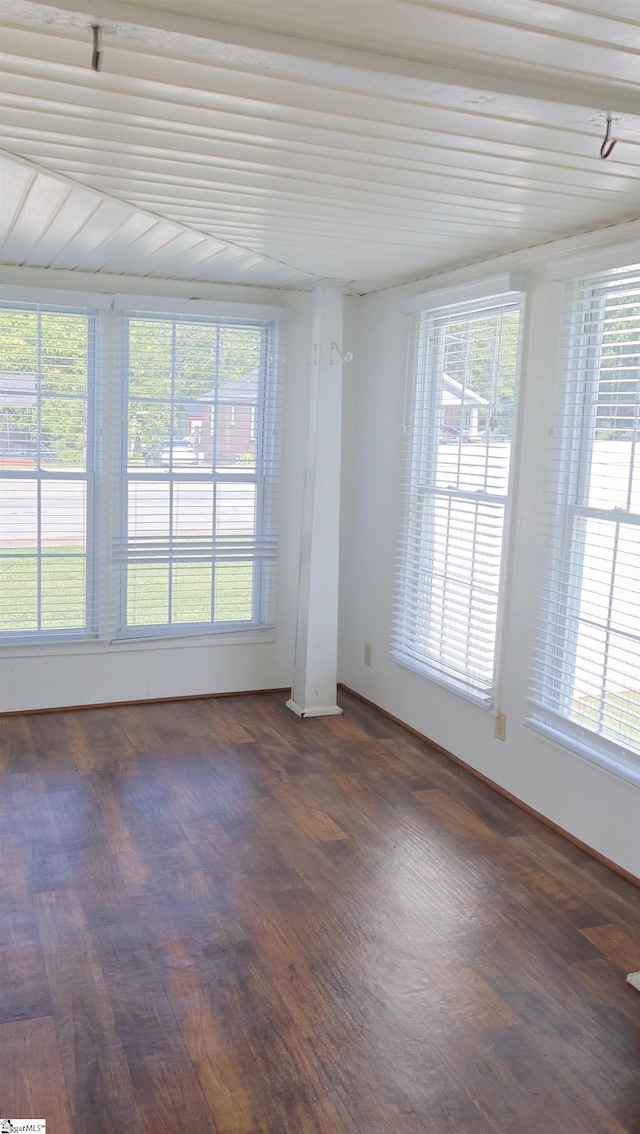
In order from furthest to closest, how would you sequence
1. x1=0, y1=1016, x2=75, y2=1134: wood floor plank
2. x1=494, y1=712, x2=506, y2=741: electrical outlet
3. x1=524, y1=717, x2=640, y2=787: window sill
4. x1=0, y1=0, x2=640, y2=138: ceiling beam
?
1. x1=494, y1=712, x2=506, y2=741: electrical outlet
2. x1=524, y1=717, x2=640, y2=787: window sill
3. x1=0, y1=1016, x2=75, y2=1134: wood floor plank
4. x1=0, y1=0, x2=640, y2=138: ceiling beam

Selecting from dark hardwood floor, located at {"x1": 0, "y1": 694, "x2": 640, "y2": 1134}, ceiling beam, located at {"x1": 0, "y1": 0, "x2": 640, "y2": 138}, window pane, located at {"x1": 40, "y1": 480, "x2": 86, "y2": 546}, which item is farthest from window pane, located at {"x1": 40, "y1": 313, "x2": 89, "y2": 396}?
ceiling beam, located at {"x1": 0, "y1": 0, "x2": 640, "y2": 138}

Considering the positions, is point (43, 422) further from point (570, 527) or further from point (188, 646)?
point (570, 527)

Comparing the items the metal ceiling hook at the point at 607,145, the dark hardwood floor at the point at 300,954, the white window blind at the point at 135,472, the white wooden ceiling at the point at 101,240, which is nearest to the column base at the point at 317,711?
the white window blind at the point at 135,472

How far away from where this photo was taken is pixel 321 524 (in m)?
5.16

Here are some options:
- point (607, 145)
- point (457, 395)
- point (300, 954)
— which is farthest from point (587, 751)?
point (607, 145)

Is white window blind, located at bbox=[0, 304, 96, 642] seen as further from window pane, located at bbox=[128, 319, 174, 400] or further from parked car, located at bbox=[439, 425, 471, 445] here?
parked car, located at bbox=[439, 425, 471, 445]

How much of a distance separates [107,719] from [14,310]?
225 cm

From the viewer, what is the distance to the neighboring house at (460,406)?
4426 millimetres

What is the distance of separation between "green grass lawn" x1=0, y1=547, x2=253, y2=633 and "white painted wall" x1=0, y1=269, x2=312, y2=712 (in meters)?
0.14

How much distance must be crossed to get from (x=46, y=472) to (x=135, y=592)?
2.76 ft

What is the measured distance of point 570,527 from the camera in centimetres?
380

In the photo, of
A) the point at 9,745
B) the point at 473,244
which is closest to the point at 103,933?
the point at 9,745

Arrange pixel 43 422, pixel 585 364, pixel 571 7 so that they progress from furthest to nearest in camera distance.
Result: pixel 43 422, pixel 585 364, pixel 571 7

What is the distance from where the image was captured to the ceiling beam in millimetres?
1775
